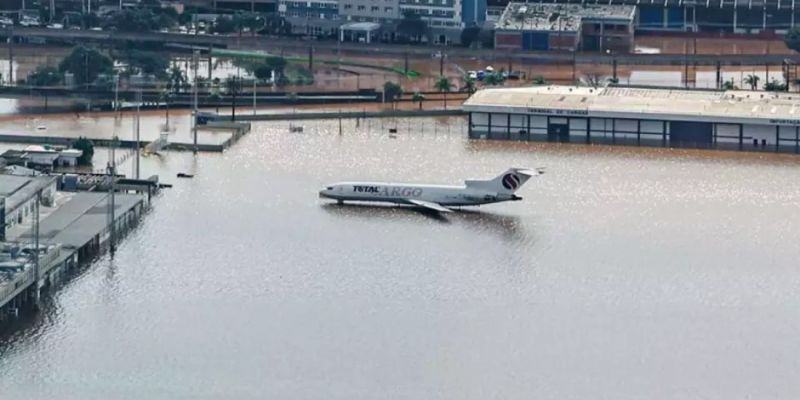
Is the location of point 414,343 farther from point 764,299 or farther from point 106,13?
point 106,13

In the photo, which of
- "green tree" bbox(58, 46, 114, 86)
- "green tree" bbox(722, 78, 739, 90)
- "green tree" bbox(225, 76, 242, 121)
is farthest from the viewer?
"green tree" bbox(58, 46, 114, 86)

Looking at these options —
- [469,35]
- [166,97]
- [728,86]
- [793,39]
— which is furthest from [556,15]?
[166,97]

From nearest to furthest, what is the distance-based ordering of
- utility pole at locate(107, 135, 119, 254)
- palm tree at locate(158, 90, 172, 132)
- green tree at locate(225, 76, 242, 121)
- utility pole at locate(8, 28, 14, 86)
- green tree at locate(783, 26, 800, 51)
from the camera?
utility pole at locate(107, 135, 119, 254) → palm tree at locate(158, 90, 172, 132) → green tree at locate(225, 76, 242, 121) → utility pole at locate(8, 28, 14, 86) → green tree at locate(783, 26, 800, 51)

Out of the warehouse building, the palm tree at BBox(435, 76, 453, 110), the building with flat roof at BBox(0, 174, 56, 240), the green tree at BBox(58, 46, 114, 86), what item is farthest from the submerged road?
the building with flat roof at BBox(0, 174, 56, 240)

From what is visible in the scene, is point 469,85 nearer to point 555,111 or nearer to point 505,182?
point 555,111

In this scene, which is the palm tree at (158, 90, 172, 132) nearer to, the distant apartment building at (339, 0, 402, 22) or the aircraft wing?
the aircraft wing

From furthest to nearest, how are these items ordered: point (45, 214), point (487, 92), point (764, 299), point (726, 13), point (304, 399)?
point (726, 13) → point (487, 92) → point (45, 214) → point (764, 299) → point (304, 399)

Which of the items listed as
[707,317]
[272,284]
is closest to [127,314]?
[272,284]
